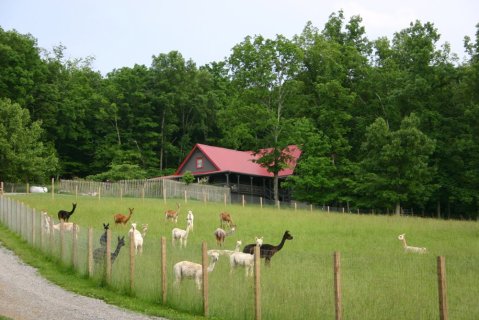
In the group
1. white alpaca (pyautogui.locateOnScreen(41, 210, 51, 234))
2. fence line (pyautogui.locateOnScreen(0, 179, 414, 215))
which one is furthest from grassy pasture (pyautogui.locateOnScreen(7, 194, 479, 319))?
fence line (pyautogui.locateOnScreen(0, 179, 414, 215))

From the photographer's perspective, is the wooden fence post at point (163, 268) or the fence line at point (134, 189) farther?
the fence line at point (134, 189)

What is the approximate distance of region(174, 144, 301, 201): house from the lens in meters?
63.9

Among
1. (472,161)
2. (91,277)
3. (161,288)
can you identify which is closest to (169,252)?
(161,288)

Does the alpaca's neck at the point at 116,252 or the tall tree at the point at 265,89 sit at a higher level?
the tall tree at the point at 265,89

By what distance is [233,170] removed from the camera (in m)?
63.2

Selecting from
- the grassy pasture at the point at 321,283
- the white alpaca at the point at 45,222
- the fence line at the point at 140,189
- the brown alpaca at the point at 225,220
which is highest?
the fence line at the point at 140,189

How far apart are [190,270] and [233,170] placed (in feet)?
161

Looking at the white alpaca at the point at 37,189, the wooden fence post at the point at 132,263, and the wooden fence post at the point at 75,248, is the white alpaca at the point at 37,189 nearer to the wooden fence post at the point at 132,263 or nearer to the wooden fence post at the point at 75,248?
the wooden fence post at the point at 75,248

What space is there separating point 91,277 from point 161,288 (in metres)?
4.23

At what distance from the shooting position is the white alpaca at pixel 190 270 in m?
14.0

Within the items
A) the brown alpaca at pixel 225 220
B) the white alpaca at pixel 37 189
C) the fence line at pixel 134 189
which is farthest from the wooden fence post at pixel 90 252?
the white alpaca at pixel 37 189

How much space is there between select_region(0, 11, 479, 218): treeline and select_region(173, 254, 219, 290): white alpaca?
132 feet

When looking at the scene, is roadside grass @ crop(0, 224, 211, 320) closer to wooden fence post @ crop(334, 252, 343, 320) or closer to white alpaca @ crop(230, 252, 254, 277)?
white alpaca @ crop(230, 252, 254, 277)

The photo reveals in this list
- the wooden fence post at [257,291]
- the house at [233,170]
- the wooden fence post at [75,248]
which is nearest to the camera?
the wooden fence post at [257,291]
